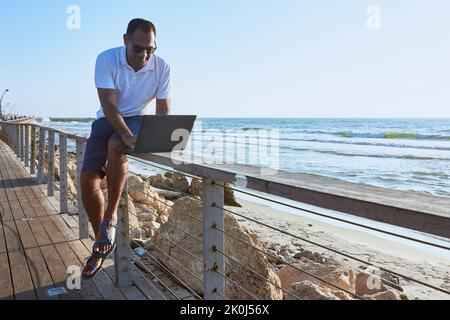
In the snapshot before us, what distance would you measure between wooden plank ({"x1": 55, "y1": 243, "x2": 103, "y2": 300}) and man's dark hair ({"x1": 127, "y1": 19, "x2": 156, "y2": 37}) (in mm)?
1513

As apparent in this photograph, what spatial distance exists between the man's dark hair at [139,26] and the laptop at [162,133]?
570 mm

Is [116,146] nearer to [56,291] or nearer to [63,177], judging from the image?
[56,291]

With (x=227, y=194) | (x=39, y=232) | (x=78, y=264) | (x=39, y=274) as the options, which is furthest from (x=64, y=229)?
(x=227, y=194)

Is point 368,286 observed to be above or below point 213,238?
below

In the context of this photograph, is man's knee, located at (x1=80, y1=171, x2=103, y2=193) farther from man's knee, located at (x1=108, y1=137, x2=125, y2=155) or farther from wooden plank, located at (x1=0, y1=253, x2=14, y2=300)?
wooden plank, located at (x1=0, y1=253, x2=14, y2=300)

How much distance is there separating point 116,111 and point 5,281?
1.36 m

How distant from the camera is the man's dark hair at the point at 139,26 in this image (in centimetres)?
241

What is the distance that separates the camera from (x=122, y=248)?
2744 mm

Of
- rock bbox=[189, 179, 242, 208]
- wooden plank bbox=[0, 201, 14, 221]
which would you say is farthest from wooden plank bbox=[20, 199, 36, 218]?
rock bbox=[189, 179, 242, 208]

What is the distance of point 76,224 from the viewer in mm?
4168

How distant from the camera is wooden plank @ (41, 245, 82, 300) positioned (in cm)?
257

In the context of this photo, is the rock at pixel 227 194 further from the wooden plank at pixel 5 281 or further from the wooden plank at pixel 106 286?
the wooden plank at pixel 5 281

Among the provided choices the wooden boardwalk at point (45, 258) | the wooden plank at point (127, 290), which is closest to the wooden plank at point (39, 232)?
the wooden boardwalk at point (45, 258)
